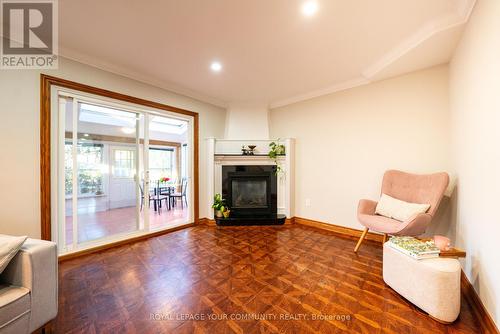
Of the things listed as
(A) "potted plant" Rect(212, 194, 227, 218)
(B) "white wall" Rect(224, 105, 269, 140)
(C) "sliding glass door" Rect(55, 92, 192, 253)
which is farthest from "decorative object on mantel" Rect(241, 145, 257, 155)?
(C) "sliding glass door" Rect(55, 92, 192, 253)

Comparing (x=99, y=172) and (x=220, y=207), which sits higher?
(x=99, y=172)

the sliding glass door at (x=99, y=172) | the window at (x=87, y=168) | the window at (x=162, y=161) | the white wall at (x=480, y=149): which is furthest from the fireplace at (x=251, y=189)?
the white wall at (x=480, y=149)

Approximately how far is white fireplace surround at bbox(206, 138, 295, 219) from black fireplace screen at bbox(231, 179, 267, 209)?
0.29 meters

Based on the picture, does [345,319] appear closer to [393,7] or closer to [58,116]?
[393,7]

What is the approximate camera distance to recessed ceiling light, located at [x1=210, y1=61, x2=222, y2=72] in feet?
8.14

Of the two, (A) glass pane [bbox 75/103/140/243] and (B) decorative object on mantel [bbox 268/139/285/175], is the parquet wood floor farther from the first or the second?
(B) decorative object on mantel [bbox 268/139/285/175]

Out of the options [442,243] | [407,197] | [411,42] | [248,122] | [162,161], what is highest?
[411,42]

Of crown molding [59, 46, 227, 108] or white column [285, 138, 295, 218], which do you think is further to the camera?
white column [285, 138, 295, 218]

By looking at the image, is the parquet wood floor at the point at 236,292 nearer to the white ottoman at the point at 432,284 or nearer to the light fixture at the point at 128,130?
the white ottoman at the point at 432,284

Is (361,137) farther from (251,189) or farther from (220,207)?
(220,207)

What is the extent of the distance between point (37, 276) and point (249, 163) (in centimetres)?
299

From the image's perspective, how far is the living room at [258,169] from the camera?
53.7 inches

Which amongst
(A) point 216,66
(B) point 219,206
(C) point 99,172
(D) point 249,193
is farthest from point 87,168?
(D) point 249,193

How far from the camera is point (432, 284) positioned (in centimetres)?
137
